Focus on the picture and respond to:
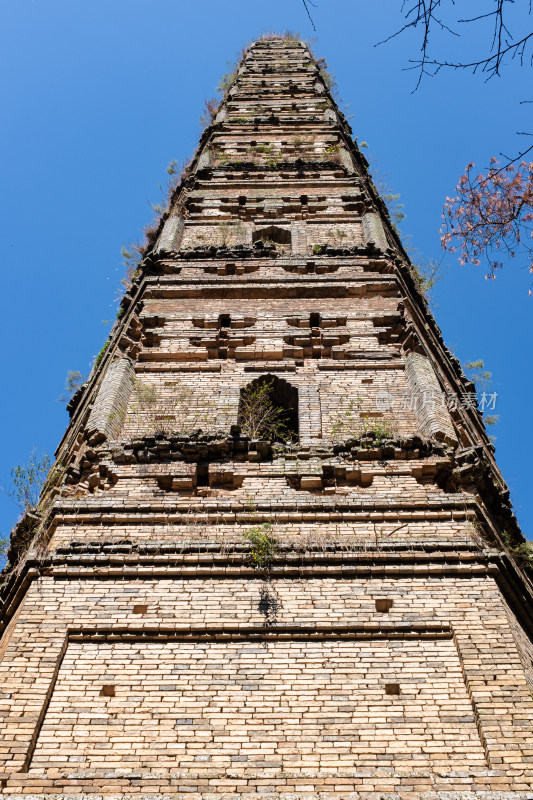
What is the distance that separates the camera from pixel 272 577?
7.60 meters

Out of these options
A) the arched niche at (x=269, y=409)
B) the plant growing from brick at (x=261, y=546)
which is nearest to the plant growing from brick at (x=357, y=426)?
the arched niche at (x=269, y=409)

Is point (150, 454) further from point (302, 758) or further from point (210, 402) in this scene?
point (302, 758)

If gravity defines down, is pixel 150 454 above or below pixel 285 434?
below

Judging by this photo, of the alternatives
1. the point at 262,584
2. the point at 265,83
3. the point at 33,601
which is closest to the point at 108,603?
the point at 33,601

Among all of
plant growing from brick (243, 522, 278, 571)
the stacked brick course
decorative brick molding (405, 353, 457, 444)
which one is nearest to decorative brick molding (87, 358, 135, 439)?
the stacked brick course

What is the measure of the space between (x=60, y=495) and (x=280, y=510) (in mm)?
2295

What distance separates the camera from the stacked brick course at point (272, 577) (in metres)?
6.01

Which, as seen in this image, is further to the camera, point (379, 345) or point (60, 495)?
point (379, 345)

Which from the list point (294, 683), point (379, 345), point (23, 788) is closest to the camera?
point (23, 788)

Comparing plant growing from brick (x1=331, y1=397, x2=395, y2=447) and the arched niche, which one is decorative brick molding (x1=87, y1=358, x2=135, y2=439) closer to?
the arched niche

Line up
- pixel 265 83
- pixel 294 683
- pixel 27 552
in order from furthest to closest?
1. pixel 265 83
2. pixel 27 552
3. pixel 294 683

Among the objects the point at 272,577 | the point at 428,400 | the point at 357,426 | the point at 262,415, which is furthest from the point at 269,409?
the point at 272,577

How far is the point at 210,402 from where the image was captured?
1073cm

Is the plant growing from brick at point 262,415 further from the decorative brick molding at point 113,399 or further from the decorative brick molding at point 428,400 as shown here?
the decorative brick molding at point 428,400
